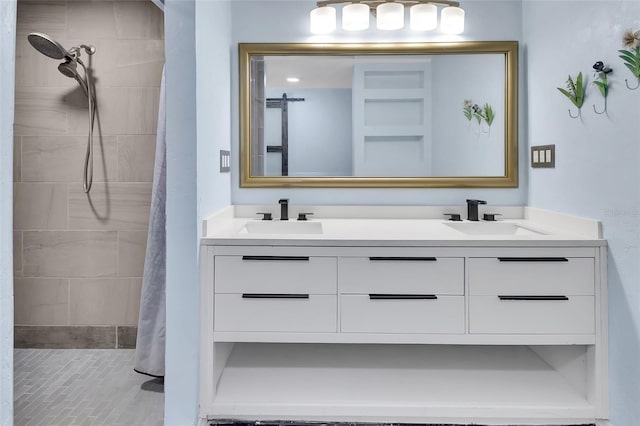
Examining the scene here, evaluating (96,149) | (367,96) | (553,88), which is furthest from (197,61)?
(553,88)

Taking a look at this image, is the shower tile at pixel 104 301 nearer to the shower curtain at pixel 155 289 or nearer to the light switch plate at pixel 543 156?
the shower curtain at pixel 155 289

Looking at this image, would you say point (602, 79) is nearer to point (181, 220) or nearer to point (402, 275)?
point (402, 275)

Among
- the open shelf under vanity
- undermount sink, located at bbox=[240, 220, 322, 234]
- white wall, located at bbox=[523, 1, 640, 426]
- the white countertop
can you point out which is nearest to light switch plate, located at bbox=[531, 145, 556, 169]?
white wall, located at bbox=[523, 1, 640, 426]

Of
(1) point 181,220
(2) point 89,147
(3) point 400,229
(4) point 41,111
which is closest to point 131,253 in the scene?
(2) point 89,147

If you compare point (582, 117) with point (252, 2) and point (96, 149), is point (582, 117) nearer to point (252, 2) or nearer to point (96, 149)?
point (252, 2)

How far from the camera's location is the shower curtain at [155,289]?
2.34 meters

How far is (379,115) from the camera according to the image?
2631 mm

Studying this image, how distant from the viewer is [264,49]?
262cm

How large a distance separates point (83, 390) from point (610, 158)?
8.33ft

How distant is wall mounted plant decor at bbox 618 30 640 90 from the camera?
165 centimetres

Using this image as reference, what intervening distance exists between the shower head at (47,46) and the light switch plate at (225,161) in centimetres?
106

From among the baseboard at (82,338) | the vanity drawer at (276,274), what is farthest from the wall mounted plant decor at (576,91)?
the baseboard at (82,338)

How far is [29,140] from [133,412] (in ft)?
5.75

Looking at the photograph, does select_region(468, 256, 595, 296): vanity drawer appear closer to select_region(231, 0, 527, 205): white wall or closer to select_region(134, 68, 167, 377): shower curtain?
select_region(231, 0, 527, 205): white wall
